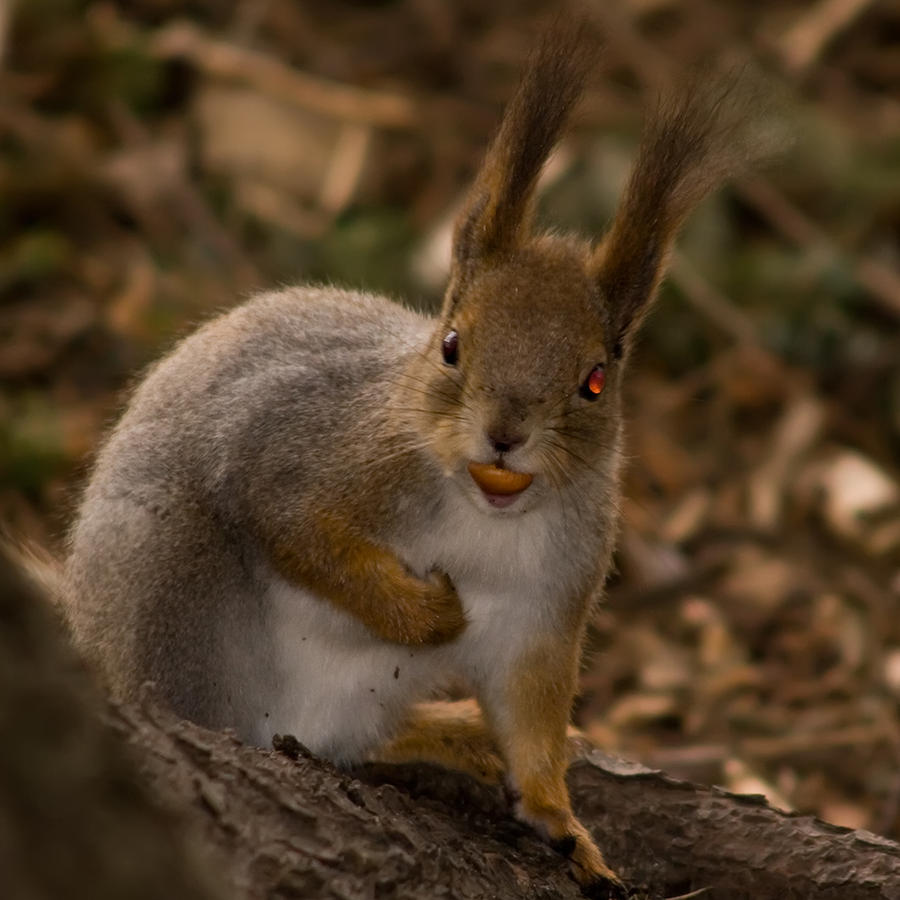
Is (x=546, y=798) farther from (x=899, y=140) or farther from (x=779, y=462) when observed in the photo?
(x=899, y=140)

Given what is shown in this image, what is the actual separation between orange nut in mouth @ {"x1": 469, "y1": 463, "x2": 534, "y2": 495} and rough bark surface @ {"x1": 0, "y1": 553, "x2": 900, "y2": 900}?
61cm

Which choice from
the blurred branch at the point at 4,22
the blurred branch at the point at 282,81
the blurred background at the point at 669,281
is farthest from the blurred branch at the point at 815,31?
the blurred branch at the point at 4,22

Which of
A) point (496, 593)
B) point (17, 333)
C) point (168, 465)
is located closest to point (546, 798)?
point (496, 593)

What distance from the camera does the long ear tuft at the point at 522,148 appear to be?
10.5 ft

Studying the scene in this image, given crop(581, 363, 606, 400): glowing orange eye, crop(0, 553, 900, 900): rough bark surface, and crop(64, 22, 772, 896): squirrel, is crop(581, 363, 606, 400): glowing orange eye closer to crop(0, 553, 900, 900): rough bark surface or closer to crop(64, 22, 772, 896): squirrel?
crop(64, 22, 772, 896): squirrel

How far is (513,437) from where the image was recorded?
114 inches

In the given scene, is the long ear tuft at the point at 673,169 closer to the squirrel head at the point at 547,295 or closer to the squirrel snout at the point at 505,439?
the squirrel head at the point at 547,295

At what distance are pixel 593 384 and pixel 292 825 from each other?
106cm

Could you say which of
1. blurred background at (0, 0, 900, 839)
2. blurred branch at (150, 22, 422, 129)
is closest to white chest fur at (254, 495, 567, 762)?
blurred background at (0, 0, 900, 839)

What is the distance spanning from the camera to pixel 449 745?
3.63 meters

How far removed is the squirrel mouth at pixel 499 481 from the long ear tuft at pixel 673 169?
47 cm

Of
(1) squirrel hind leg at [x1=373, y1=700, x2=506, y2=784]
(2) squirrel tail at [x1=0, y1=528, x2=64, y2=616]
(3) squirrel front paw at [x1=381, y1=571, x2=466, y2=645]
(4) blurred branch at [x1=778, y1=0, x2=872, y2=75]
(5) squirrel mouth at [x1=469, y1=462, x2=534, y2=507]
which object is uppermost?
(4) blurred branch at [x1=778, y1=0, x2=872, y2=75]

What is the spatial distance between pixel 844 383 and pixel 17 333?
138 inches

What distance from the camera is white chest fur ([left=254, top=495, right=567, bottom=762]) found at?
10.8 feet
